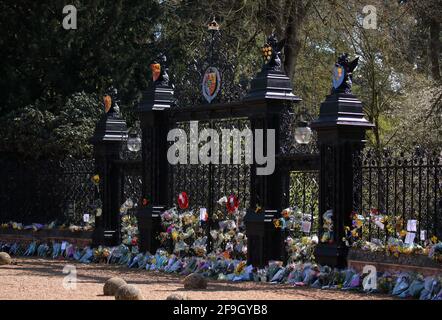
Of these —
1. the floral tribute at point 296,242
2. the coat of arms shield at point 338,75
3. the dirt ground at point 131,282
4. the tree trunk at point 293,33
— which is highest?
the tree trunk at point 293,33

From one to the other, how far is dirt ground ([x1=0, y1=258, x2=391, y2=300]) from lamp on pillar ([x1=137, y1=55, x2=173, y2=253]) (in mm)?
937

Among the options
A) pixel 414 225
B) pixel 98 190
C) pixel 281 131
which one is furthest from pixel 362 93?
pixel 414 225

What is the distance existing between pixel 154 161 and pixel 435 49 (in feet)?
43.1

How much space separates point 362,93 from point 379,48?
10.1ft

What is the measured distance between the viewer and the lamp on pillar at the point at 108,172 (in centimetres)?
1838

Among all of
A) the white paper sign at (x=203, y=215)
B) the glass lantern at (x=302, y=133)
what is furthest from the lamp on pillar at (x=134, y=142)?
the glass lantern at (x=302, y=133)

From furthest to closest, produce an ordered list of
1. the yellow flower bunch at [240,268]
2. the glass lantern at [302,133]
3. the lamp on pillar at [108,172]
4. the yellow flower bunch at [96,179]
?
the yellow flower bunch at [96,179]
the lamp on pillar at [108,172]
the yellow flower bunch at [240,268]
the glass lantern at [302,133]

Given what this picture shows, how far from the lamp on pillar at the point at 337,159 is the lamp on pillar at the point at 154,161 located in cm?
401

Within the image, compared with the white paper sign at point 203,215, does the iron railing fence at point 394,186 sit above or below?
above

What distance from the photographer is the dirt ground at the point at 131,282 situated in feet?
38.2

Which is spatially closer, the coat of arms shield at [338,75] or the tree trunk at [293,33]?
the coat of arms shield at [338,75]

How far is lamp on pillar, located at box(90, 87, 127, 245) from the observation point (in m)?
18.4

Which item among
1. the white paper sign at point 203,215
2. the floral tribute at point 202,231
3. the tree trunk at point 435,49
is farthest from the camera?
the tree trunk at point 435,49

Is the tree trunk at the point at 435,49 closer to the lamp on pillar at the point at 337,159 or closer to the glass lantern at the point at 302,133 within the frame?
the glass lantern at the point at 302,133
